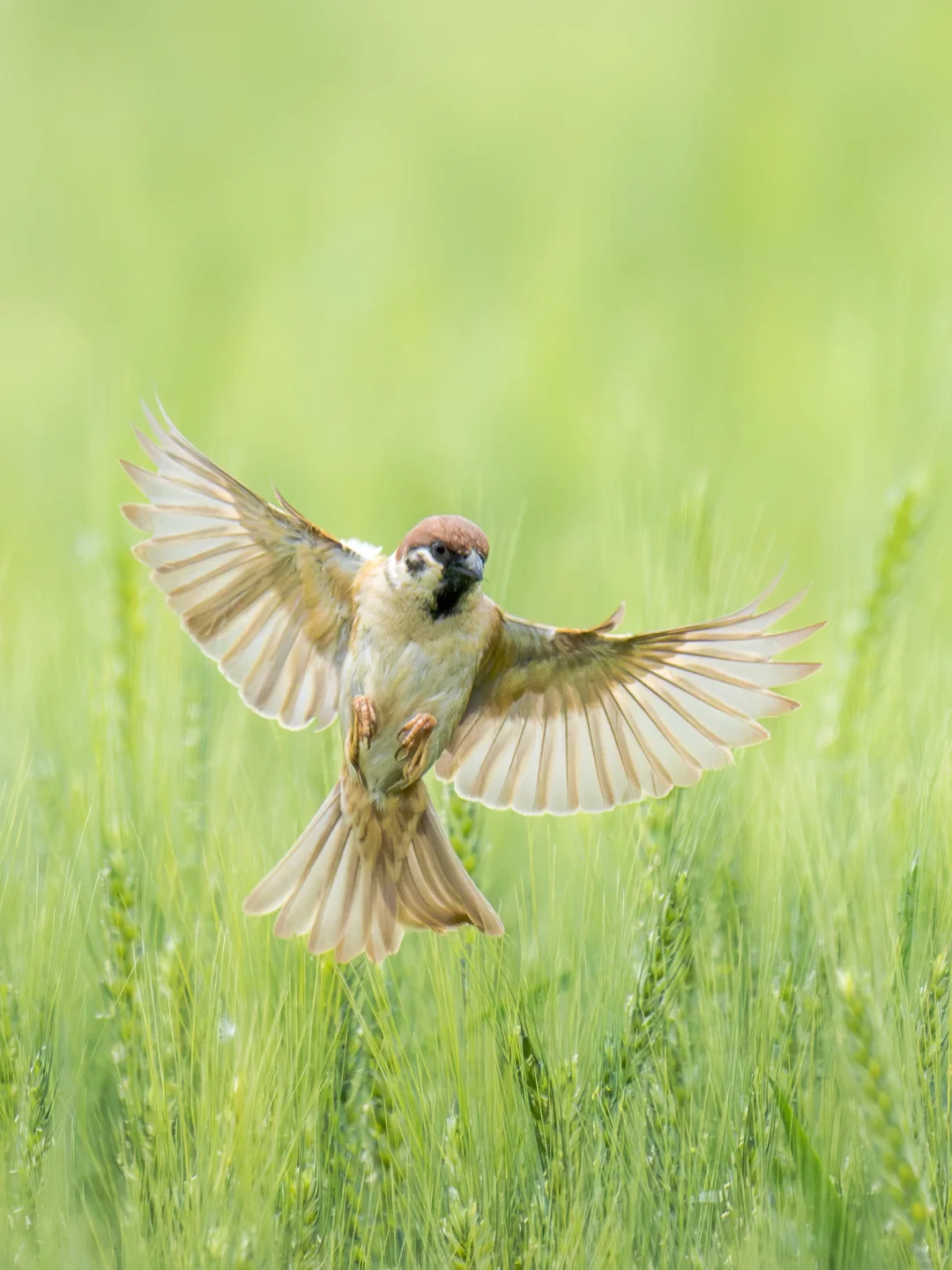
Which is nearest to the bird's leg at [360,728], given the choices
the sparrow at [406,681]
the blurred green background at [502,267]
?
the sparrow at [406,681]

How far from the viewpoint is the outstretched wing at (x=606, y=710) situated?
215cm

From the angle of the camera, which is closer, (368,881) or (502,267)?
(368,881)

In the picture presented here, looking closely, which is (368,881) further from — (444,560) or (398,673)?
(444,560)

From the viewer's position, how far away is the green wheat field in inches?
70.7

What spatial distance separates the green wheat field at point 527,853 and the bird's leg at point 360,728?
17cm

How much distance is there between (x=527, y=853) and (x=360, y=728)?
21.1 inches

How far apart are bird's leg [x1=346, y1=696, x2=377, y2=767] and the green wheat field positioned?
0.55 ft

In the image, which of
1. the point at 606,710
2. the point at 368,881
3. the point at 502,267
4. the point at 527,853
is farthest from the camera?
the point at 502,267

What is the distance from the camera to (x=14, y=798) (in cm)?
204

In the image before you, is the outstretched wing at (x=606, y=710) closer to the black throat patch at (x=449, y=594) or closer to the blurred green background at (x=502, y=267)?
the black throat patch at (x=449, y=594)

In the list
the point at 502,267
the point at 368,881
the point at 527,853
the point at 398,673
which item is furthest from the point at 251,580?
the point at 502,267

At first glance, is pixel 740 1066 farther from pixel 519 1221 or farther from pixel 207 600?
pixel 207 600

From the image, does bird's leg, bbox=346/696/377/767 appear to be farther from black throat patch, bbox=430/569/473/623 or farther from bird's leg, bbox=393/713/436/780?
black throat patch, bbox=430/569/473/623

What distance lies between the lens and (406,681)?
2.18m
